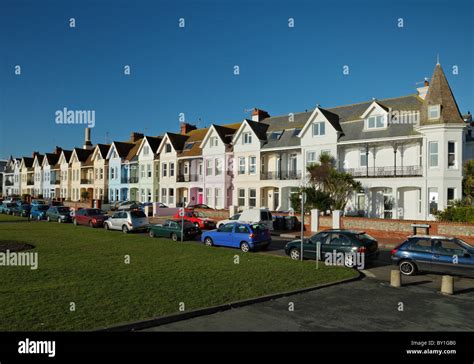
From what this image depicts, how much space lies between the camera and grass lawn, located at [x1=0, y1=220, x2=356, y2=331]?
8.00m

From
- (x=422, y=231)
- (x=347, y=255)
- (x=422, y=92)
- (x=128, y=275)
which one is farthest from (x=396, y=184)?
(x=128, y=275)

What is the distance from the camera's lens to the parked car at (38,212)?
3741 centimetres

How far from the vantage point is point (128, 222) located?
26281mm

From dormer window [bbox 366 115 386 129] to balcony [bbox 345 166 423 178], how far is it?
340 cm

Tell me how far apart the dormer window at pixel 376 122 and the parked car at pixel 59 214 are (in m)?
26.7

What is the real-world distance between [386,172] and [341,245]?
17502 mm

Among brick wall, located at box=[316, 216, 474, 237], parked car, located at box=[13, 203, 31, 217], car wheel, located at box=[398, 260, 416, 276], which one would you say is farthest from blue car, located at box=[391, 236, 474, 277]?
parked car, located at box=[13, 203, 31, 217]

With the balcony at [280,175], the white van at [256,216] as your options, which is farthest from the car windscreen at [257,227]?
the balcony at [280,175]

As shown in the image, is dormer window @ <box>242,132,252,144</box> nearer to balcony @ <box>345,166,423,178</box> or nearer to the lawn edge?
balcony @ <box>345,166,423,178</box>

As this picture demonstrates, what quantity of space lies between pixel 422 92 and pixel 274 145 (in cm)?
1364

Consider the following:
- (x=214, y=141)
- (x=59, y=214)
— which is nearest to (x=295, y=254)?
(x=59, y=214)

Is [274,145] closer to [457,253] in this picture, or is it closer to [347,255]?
Result: [347,255]

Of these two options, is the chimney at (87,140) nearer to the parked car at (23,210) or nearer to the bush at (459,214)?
the parked car at (23,210)
